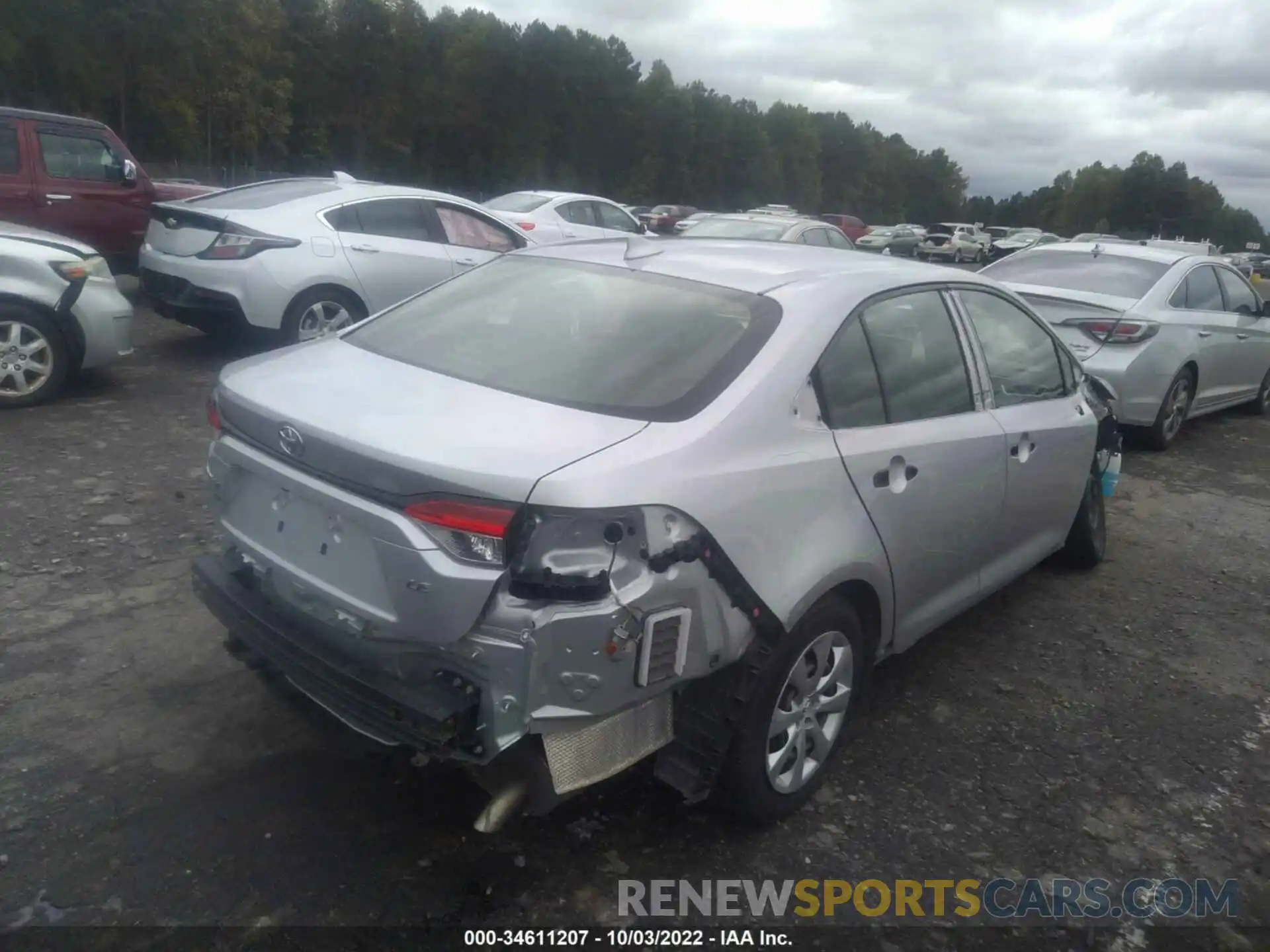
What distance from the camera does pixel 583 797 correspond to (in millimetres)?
3332

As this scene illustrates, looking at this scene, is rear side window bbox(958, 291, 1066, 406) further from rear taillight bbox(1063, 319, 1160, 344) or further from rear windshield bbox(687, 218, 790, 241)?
rear windshield bbox(687, 218, 790, 241)

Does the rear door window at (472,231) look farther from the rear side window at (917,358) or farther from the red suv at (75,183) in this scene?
the rear side window at (917,358)

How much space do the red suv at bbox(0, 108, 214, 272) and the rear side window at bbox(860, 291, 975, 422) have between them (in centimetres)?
844

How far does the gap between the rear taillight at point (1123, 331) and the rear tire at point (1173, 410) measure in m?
0.57

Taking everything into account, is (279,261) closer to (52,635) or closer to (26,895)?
(52,635)

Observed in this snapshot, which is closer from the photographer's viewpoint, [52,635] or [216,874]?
[216,874]

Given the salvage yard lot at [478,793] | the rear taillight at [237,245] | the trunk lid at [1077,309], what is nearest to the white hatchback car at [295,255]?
the rear taillight at [237,245]

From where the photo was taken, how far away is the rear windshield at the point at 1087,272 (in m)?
8.24

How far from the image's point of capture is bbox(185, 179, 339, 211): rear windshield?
8.31 m

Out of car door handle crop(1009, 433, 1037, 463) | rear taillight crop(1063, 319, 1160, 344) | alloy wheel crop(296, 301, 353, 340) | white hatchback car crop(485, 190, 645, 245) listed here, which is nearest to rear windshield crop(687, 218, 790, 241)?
white hatchback car crop(485, 190, 645, 245)

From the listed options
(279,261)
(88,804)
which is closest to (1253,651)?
(88,804)

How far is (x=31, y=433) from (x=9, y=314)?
33.9 inches

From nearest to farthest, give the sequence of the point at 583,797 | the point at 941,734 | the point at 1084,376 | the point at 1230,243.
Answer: the point at 583,797 < the point at 941,734 < the point at 1084,376 < the point at 1230,243

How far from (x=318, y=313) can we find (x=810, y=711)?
612cm
